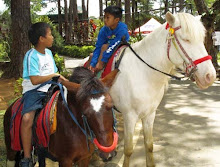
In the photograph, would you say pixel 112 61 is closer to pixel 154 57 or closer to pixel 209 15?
pixel 154 57

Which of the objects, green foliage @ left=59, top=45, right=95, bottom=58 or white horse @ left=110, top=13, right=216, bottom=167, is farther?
green foliage @ left=59, top=45, right=95, bottom=58

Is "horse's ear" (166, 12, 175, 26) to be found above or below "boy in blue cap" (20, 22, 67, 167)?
above

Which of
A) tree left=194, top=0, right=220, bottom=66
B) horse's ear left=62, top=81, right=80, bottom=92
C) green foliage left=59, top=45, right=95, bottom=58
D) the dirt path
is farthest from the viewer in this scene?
green foliage left=59, top=45, right=95, bottom=58

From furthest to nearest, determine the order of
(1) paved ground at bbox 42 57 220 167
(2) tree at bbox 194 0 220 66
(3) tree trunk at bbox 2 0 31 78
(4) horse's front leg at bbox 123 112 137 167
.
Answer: (2) tree at bbox 194 0 220 66
(3) tree trunk at bbox 2 0 31 78
(1) paved ground at bbox 42 57 220 167
(4) horse's front leg at bbox 123 112 137 167

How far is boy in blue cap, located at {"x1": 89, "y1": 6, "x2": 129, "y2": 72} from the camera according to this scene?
337cm

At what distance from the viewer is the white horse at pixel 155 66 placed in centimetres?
253

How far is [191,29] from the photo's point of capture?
8.24 ft

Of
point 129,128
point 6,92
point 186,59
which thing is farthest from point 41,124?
point 6,92

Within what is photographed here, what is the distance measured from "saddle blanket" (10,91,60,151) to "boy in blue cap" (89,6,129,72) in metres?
1.03

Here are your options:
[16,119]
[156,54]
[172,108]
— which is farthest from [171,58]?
[172,108]

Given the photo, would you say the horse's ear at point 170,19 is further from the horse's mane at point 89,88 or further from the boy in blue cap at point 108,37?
the horse's mane at point 89,88

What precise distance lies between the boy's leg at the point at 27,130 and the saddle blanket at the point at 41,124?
63mm

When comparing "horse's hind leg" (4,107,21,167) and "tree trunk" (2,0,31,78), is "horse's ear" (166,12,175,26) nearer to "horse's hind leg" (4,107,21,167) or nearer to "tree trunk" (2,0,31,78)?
"horse's hind leg" (4,107,21,167)

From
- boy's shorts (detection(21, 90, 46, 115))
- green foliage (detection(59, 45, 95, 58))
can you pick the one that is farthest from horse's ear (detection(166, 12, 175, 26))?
green foliage (detection(59, 45, 95, 58))
